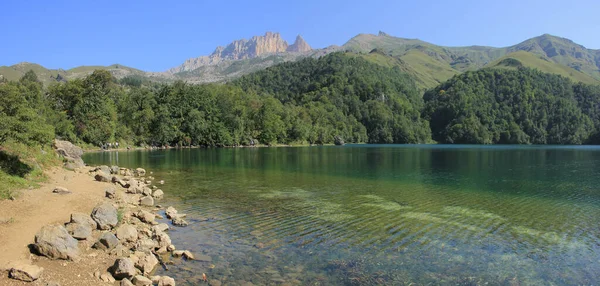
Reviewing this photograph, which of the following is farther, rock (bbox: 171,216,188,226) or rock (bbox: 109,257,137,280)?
rock (bbox: 171,216,188,226)

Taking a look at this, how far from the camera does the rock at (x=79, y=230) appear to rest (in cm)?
1572

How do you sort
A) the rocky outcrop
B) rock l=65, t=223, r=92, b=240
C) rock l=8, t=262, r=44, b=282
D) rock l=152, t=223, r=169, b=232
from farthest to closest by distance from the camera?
the rocky outcrop < rock l=152, t=223, r=169, b=232 < rock l=65, t=223, r=92, b=240 < rock l=8, t=262, r=44, b=282

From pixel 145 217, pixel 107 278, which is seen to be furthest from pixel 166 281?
pixel 145 217

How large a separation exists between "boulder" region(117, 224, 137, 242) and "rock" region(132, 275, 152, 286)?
469 cm

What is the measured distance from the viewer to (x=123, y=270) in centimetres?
1255

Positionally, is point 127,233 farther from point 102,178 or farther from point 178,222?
point 102,178

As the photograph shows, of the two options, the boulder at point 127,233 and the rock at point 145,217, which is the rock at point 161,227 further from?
the rock at point 145,217

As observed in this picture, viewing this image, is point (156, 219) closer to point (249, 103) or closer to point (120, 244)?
point (120, 244)

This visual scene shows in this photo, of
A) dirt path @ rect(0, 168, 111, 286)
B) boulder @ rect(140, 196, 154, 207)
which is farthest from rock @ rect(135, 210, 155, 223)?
boulder @ rect(140, 196, 154, 207)

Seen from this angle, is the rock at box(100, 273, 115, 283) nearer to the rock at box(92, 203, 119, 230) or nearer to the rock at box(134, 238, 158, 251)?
the rock at box(134, 238, 158, 251)

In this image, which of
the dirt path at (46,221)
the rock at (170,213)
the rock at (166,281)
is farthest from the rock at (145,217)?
the rock at (166,281)

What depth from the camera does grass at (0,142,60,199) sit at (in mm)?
20891

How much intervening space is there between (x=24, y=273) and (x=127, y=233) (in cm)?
576

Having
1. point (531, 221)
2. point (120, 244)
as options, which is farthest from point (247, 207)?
point (531, 221)
